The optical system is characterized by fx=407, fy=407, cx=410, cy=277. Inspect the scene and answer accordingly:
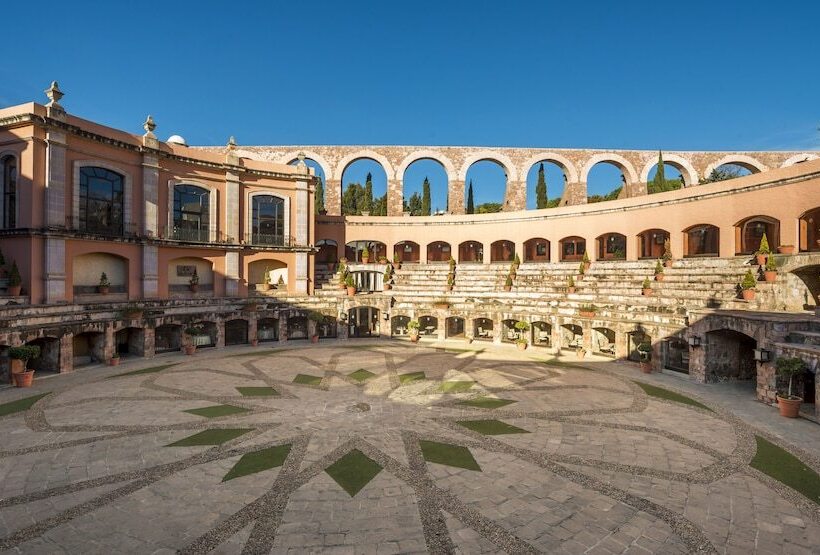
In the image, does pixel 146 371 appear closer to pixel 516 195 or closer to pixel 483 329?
pixel 483 329

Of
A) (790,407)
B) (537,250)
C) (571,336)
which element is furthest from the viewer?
(537,250)

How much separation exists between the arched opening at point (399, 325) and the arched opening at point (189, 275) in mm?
13962

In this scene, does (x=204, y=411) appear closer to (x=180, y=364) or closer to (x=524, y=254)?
(x=180, y=364)

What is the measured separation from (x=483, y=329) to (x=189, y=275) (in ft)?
73.5

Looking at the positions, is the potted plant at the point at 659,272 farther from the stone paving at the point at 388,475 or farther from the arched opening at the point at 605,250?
the stone paving at the point at 388,475

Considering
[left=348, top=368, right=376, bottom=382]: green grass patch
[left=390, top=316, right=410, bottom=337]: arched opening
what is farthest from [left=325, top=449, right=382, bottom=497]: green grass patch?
[left=390, top=316, right=410, bottom=337]: arched opening

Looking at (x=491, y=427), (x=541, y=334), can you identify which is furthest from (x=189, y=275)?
(x=491, y=427)

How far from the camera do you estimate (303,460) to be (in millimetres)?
10273

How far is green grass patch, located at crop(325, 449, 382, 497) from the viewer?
9109mm

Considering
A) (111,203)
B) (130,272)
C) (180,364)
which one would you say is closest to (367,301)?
(180,364)

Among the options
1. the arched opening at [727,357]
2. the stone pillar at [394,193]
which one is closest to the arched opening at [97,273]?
the stone pillar at [394,193]

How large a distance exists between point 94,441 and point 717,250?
119ft

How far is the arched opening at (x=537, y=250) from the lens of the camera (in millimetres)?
39844

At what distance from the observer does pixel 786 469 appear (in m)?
10.0
